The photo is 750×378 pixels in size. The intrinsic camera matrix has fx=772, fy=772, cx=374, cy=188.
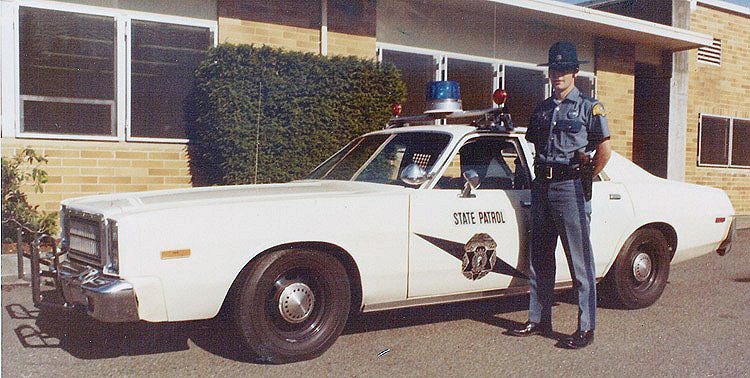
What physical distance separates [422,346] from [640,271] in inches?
85.8

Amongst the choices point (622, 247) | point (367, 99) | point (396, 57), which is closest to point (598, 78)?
point (396, 57)

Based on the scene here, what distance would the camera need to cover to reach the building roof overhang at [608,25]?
39.0 feet

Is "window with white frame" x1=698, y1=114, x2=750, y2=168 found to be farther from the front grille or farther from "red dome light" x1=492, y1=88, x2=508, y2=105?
the front grille

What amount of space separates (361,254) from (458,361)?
84 cm

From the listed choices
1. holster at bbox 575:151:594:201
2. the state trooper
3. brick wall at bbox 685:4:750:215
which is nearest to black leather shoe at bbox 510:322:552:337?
the state trooper

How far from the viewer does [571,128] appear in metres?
4.99

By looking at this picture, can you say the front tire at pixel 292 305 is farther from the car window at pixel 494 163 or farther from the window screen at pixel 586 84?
the window screen at pixel 586 84

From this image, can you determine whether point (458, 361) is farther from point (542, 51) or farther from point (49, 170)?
point (542, 51)

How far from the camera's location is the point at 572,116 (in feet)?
16.4

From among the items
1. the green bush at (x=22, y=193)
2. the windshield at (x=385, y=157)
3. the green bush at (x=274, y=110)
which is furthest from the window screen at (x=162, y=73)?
the windshield at (x=385, y=157)

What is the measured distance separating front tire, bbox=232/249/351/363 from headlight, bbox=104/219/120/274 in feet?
2.17

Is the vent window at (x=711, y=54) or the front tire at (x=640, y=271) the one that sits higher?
the vent window at (x=711, y=54)

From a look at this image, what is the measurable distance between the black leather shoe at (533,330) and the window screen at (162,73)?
5.64 m

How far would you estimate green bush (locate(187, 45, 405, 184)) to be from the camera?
8672 mm
